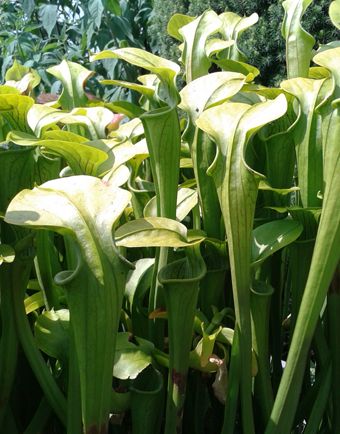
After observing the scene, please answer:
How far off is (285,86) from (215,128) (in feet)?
0.36

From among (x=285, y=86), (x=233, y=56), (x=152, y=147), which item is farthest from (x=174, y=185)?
(x=233, y=56)

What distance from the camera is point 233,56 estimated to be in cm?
86

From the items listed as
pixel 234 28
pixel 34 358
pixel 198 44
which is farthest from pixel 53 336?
pixel 234 28

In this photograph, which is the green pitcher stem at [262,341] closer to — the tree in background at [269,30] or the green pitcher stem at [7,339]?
the green pitcher stem at [7,339]

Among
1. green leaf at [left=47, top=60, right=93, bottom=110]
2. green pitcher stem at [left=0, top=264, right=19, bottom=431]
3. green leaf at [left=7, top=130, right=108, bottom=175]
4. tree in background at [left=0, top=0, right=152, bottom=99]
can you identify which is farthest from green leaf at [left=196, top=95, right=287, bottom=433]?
tree in background at [left=0, top=0, right=152, bottom=99]

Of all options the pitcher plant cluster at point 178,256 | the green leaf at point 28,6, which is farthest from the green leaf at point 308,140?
the green leaf at point 28,6

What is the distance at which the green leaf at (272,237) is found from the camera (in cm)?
58

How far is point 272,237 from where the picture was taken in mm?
593

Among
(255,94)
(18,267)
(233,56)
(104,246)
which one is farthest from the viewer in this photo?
(233,56)

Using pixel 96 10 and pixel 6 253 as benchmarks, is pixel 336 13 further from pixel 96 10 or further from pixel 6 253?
pixel 96 10

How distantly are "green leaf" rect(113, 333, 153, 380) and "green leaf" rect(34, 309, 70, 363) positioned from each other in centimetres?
5

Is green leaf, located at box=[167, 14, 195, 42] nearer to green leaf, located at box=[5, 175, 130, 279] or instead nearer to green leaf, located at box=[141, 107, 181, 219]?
green leaf, located at box=[141, 107, 181, 219]

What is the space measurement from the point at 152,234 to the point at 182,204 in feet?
0.52

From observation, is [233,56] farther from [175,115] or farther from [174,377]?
[174,377]
